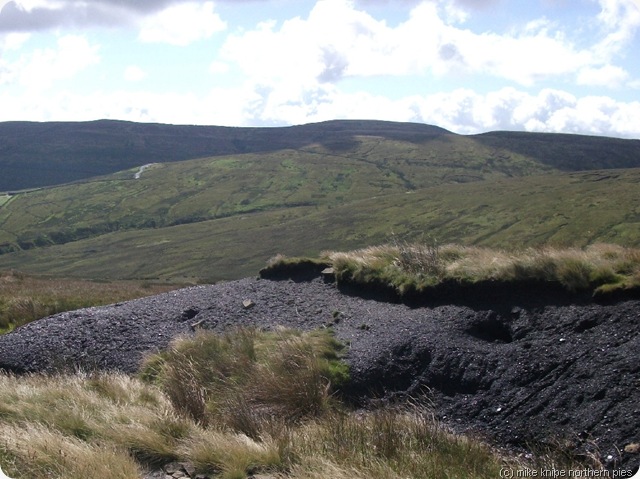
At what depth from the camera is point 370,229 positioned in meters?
104

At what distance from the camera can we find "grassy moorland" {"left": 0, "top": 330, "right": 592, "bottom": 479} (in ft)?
19.9

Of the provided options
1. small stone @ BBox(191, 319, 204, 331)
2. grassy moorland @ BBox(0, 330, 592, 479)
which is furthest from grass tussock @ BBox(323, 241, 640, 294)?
small stone @ BBox(191, 319, 204, 331)

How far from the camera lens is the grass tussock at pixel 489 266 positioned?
1077 centimetres

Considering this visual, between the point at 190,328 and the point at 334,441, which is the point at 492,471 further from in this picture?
the point at 190,328

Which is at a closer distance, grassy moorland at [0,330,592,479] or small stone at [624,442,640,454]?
grassy moorland at [0,330,592,479]

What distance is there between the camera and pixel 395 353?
36.1 feet

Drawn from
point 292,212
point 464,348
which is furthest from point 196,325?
point 292,212

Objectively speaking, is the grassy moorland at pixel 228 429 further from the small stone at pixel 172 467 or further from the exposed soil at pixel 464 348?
the exposed soil at pixel 464 348

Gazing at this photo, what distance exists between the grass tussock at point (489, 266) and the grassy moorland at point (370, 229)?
195 feet

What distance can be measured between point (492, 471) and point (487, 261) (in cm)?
725

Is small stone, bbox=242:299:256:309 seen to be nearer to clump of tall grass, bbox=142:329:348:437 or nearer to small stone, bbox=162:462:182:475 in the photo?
clump of tall grass, bbox=142:329:348:437

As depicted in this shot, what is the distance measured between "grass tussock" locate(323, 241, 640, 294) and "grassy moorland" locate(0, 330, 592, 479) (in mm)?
3493

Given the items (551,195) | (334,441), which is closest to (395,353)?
(334,441)

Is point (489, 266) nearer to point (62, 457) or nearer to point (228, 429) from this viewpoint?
point (228, 429)
